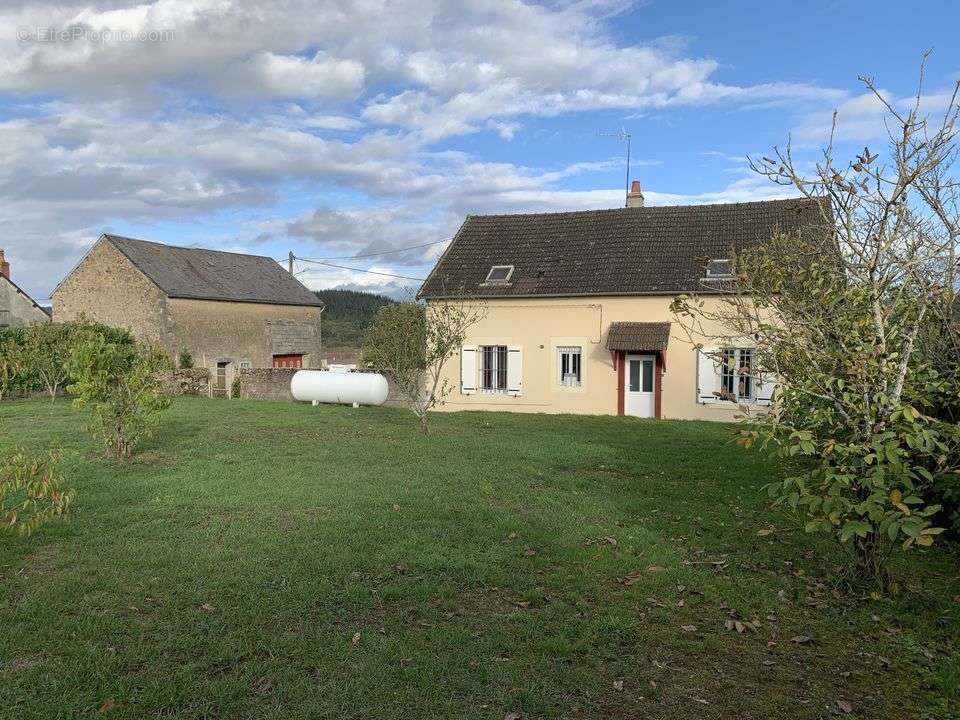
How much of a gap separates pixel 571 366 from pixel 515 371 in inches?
61.5

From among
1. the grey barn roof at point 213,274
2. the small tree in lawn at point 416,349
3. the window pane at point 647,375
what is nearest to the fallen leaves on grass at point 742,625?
the small tree in lawn at point 416,349

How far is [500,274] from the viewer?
20125 mm

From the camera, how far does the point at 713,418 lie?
17.6 metres

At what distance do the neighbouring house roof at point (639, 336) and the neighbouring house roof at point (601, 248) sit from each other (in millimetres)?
898

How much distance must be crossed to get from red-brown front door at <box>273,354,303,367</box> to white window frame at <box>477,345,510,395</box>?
1465 centimetres

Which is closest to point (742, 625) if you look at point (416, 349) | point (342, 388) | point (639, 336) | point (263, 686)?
point (263, 686)

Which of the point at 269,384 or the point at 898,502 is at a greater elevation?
the point at 269,384

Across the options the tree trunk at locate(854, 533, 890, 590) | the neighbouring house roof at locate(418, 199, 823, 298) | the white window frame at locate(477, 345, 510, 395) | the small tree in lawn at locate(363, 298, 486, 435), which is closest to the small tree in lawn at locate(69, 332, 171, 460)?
the small tree in lawn at locate(363, 298, 486, 435)

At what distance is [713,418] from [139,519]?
46.0 ft

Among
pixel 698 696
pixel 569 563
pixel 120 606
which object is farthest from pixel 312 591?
pixel 698 696

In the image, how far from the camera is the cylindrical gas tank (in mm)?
20547

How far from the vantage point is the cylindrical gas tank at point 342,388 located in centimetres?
2055

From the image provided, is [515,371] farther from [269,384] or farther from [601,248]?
[269,384]

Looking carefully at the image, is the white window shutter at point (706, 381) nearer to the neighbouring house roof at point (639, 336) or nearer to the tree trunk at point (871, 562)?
the neighbouring house roof at point (639, 336)
